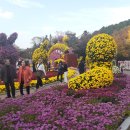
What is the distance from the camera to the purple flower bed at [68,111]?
28.1ft

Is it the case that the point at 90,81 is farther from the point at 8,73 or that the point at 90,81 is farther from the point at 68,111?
the point at 68,111

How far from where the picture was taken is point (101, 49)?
15.4m

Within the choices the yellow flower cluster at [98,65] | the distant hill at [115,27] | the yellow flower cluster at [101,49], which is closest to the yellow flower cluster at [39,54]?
the yellow flower cluster at [98,65]

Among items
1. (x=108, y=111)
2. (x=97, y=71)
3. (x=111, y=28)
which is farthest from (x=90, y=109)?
(x=111, y=28)

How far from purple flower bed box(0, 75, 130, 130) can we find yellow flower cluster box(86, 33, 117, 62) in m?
2.72

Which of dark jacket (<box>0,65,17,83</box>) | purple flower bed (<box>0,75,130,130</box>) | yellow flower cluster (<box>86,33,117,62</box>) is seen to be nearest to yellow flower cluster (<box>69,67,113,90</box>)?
purple flower bed (<box>0,75,130,130</box>)

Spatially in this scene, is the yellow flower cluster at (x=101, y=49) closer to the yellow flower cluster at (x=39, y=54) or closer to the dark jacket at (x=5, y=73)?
the dark jacket at (x=5, y=73)

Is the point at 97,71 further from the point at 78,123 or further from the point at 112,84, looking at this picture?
the point at 78,123

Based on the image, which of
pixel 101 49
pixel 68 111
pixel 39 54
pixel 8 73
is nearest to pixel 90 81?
pixel 101 49

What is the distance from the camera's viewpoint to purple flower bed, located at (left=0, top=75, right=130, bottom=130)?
8.56 metres

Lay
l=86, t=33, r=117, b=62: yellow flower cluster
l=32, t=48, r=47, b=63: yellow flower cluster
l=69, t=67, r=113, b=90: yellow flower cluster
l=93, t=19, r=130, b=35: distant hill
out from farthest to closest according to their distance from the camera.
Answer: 1. l=93, t=19, r=130, b=35: distant hill
2. l=32, t=48, r=47, b=63: yellow flower cluster
3. l=86, t=33, r=117, b=62: yellow flower cluster
4. l=69, t=67, r=113, b=90: yellow flower cluster

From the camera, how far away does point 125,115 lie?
9703 millimetres

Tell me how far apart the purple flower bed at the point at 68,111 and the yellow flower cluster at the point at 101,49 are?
2716mm

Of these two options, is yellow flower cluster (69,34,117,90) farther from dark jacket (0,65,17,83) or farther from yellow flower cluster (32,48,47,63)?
yellow flower cluster (32,48,47,63)
